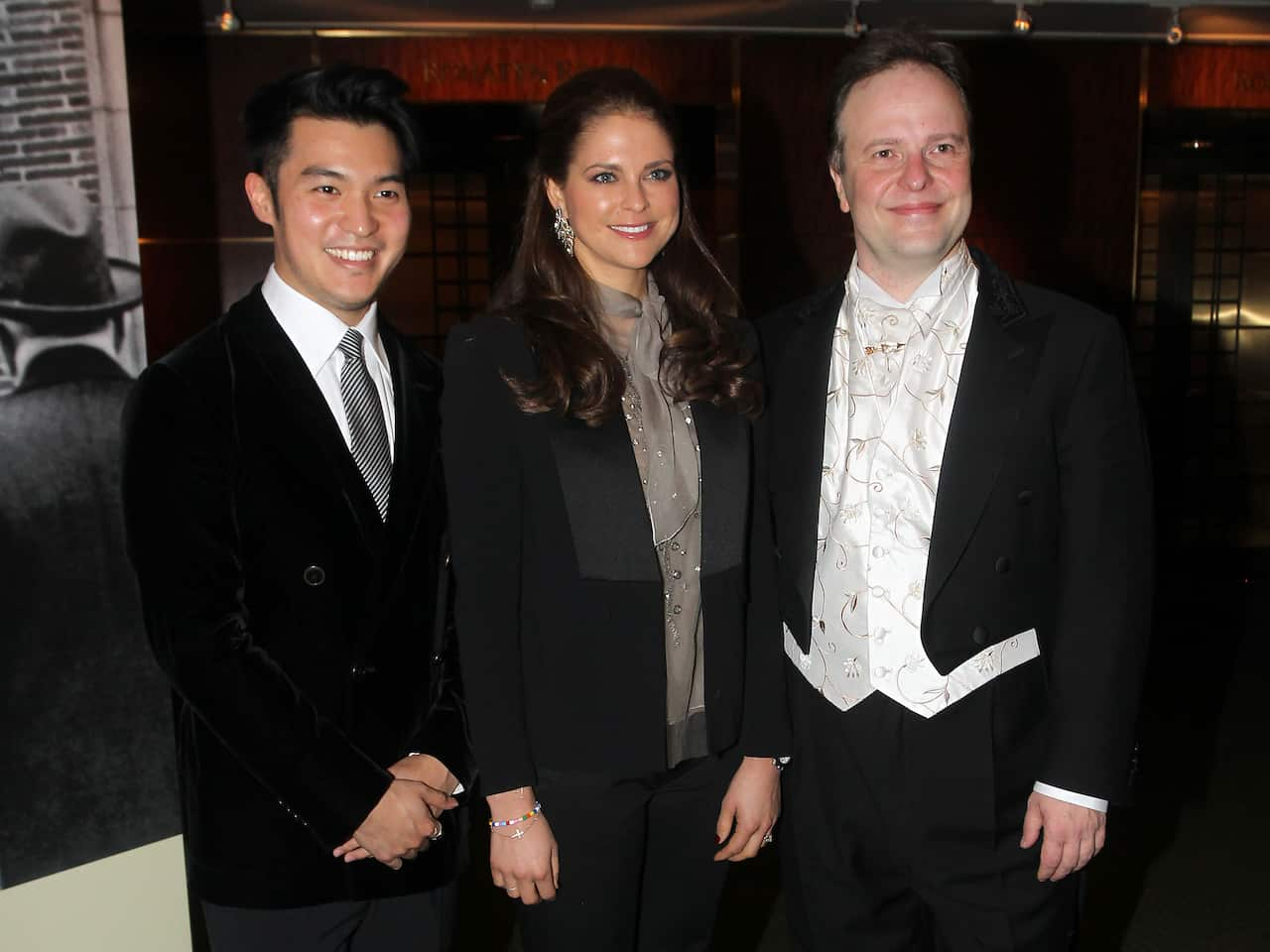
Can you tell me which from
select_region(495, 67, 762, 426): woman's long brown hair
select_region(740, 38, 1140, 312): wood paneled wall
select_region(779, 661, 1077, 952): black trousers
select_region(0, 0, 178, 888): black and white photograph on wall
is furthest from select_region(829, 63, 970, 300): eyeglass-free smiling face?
select_region(740, 38, 1140, 312): wood paneled wall

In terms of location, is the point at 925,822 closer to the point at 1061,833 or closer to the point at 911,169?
the point at 1061,833

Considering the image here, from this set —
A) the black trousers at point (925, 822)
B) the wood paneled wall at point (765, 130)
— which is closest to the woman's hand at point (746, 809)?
the black trousers at point (925, 822)

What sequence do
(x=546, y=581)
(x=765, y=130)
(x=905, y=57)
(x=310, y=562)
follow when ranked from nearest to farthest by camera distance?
(x=310, y=562), (x=546, y=581), (x=905, y=57), (x=765, y=130)

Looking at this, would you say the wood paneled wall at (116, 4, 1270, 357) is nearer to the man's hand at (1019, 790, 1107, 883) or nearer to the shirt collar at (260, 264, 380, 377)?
the shirt collar at (260, 264, 380, 377)

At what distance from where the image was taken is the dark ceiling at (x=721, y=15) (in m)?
5.38

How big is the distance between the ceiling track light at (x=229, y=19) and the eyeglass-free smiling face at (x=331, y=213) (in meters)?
4.07

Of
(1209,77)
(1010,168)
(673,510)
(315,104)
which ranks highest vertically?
(1209,77)

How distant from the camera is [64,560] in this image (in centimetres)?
202

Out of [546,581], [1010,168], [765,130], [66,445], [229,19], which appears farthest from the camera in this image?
[1010,168]

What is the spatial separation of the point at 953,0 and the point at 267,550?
191 inches

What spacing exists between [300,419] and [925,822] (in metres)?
1.16

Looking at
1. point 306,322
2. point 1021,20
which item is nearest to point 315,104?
point 306,322

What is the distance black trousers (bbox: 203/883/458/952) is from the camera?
173cm

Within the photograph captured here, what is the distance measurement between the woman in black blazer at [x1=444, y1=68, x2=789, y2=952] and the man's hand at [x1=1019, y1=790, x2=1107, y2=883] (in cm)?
41
